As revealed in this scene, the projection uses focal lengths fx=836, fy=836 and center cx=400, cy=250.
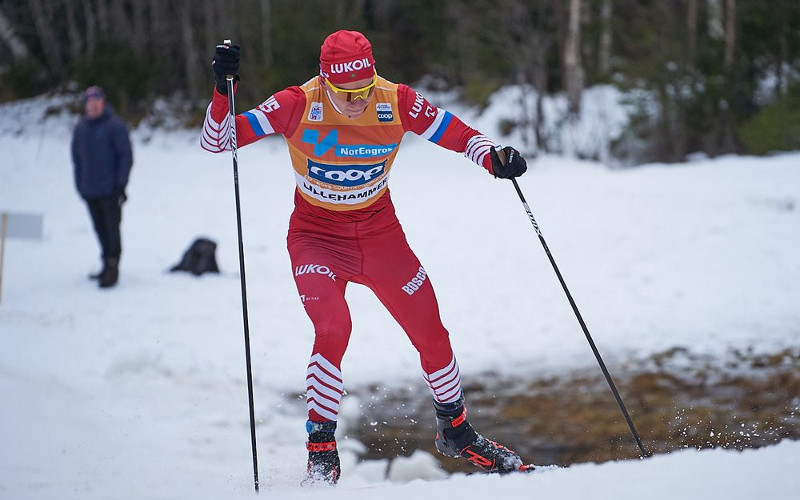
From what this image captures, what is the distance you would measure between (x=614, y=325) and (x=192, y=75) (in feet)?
56.0

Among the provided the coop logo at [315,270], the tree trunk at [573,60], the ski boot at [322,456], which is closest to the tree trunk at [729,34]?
the tree trunk at [573,60]

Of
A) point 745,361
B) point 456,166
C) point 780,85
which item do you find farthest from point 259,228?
point 780,85

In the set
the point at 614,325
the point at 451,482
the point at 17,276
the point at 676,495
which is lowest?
the point at 17,276

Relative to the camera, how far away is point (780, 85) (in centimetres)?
1488

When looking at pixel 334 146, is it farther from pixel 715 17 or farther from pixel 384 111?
pixel 715 17

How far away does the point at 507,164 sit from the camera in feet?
13.4

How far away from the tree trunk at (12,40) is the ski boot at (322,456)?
21.7m

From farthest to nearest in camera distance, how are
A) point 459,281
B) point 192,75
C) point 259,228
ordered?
point 192,75 < point 259,228 < point 459,281

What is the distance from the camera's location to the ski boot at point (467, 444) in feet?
13.3

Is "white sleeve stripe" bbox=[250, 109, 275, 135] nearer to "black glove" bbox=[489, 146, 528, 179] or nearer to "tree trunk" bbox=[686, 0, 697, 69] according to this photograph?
"black glove" bbox=[489, 146, 528, 179]

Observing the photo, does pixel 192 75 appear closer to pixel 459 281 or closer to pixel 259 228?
pixel 259 228

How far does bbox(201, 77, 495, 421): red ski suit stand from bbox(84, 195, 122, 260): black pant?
474cm

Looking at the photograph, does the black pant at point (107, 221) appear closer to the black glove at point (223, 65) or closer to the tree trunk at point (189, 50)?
the black glove at point (223, 65)

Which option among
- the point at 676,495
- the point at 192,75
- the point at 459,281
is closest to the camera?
the point at 676,495
